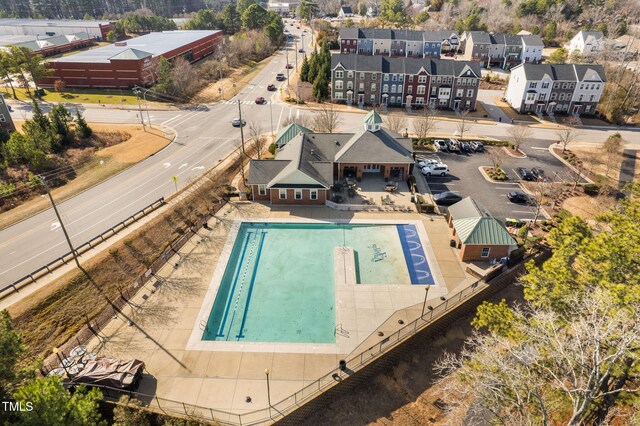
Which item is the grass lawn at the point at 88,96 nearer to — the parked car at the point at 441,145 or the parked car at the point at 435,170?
the parked car at the point at 441,145

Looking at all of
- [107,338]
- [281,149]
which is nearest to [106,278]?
[107,338]

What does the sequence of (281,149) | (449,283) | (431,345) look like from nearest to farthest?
1. (431,345)
2. (449,283)
3. (281,149)

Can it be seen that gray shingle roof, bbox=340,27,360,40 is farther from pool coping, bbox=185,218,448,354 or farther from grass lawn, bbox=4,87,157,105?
pool coping, bbox=185,218,448,354

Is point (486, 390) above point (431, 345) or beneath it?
above

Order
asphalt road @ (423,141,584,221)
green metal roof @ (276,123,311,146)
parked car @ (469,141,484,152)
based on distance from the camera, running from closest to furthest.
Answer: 1. asphalt road @ (423,141,584,221)
2. green metal roof @ (276,123,311,146)
3. parked car @ (469,141,484,152)

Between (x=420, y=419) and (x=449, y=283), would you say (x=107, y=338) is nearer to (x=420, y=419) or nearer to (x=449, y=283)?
(x=420, y=419)

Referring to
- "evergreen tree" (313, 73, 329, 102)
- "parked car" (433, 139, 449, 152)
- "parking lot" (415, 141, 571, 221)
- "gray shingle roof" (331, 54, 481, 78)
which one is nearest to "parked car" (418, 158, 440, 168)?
"parking lot" (415, 141, 571, 221)
